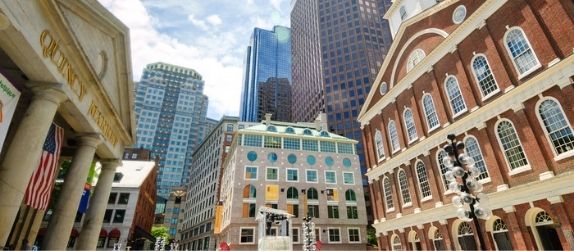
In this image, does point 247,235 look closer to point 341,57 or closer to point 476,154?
point 476,154

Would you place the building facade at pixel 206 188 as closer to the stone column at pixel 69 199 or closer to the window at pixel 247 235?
the window at pixel 247 235

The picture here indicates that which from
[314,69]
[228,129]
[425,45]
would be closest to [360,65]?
[314,69]

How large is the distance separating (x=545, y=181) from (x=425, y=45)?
13.2m

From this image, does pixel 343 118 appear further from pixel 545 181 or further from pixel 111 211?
pixel 545 181

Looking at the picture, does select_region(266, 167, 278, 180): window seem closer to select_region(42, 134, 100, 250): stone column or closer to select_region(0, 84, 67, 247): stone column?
select_region(42, 134, 100, 250): stone column

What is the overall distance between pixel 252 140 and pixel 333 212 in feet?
56.1

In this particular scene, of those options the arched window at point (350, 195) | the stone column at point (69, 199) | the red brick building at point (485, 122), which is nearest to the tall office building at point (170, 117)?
the arched window at point (350, 195)

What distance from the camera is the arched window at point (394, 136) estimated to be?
25.7 meters

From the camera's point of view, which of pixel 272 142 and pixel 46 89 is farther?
pixel 272 142

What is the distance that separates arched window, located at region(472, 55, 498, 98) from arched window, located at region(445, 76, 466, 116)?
58.8 inches

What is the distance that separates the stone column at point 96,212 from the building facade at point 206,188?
4712 centimetres

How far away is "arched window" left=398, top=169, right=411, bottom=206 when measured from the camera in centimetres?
2364

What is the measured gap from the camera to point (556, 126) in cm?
1408

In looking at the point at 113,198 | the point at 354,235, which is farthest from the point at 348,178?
the point at 113,198
